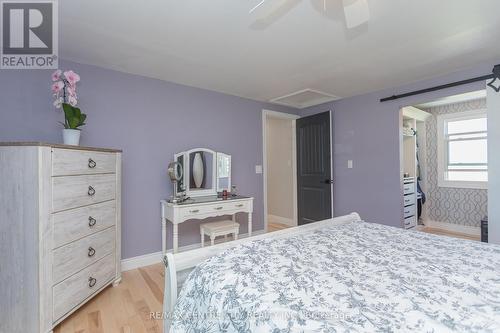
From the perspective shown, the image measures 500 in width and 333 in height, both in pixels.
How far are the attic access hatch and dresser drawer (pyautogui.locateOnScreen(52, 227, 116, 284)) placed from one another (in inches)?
109

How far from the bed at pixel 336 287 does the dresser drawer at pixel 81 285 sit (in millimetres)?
1002

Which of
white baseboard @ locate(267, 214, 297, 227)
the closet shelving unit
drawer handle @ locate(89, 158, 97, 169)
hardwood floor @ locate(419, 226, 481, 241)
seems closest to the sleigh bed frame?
drawer handle @ locate(89, 158, 97, 169)

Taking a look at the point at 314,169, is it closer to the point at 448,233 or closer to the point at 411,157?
the point at 411,157

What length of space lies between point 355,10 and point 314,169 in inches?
114

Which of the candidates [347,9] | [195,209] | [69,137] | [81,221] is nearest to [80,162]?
[69,137]

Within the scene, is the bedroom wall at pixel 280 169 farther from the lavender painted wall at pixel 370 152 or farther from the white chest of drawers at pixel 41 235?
the white chest of drawers at pixel 41 235

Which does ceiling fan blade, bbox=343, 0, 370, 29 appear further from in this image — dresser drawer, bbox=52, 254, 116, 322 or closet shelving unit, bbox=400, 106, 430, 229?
closet shelving unit, bbox=400, 106, 430, 229

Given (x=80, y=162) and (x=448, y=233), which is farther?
(x=448, y=233)

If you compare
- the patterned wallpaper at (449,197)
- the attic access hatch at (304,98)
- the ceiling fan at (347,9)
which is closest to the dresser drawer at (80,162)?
the ceiling fan at (347,9)

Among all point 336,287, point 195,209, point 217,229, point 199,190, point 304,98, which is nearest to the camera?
point 336,287

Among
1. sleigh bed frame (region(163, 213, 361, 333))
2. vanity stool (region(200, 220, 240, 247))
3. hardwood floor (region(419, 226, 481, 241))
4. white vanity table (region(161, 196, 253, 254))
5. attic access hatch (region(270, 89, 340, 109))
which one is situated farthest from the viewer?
hardwood floor (region(419, 226, 481, 241))

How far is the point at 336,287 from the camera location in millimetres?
949

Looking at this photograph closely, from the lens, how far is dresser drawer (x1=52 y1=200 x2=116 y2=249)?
1.70 metres

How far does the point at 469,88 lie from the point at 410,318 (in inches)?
117
